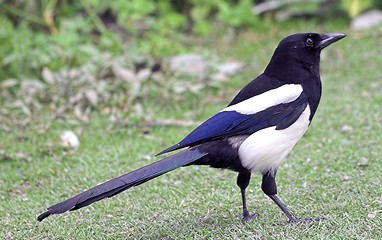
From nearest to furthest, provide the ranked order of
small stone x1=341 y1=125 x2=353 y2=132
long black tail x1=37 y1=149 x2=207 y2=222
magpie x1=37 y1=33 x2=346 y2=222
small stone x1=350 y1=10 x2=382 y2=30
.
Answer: long black tail x1=37 y1=149 x2=207 y2=222, magpie x1=37 y1=33 x2=346 y2=222, small stone x1=341 y1=125 x2=353 y2=132, small stone x1=350 y1=10 x2=382 y2=30

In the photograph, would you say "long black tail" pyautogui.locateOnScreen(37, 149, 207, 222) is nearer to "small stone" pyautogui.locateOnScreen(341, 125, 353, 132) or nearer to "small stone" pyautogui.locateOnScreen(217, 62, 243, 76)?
"small stone" pyautogui.locateOnScreen(341, 125, 353, 132)

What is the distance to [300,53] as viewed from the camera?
341 centimetres

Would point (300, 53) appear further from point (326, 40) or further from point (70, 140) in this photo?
point (70, 140)

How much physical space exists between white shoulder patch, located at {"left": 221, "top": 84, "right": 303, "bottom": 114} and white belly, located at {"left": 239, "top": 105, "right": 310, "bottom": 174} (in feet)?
0.33

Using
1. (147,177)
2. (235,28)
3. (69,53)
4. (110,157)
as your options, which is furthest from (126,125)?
(235,28)

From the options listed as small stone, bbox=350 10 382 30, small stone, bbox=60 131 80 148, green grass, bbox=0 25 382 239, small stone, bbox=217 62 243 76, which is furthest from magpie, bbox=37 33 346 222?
small stone, bbox=350 10 382 30

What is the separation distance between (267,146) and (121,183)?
69 centimetres

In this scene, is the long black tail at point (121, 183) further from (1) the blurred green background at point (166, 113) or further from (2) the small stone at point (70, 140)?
(2) the small stone at point (70, 140)

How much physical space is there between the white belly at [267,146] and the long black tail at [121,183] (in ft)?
0.69

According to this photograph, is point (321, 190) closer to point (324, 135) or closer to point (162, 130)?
point (324, 135)

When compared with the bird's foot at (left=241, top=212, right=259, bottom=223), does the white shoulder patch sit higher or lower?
higher

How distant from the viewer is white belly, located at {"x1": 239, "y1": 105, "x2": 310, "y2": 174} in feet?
10.5

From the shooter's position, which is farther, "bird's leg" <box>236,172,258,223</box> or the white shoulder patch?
"bird's leg" <box>236,172,258,223</box>

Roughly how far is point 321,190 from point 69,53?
9.05 ft
